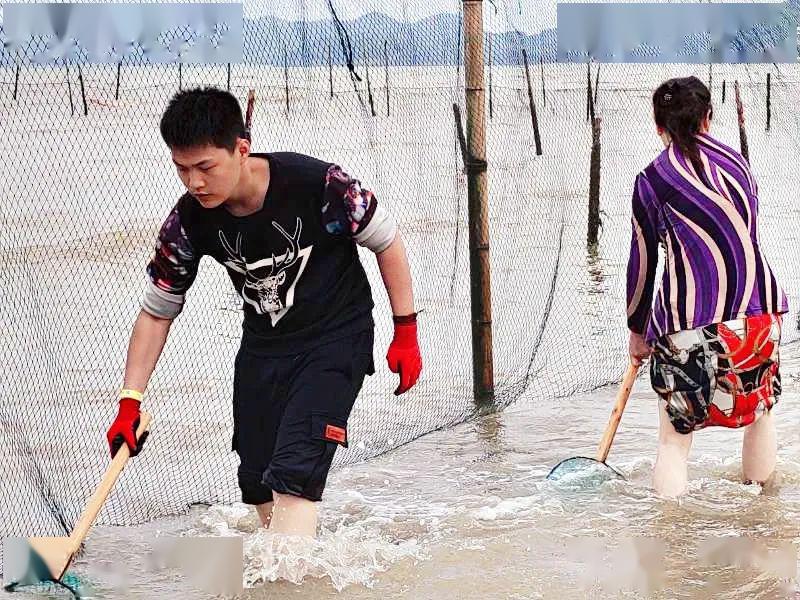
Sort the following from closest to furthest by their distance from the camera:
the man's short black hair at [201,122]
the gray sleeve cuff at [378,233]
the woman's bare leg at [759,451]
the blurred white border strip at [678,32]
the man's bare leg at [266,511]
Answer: the man's short black hair at [201,122]
the gray sleeve cuff at [378,233]
the man's bare leg at [266,511]
the woman's bare leg at [759,451]
the blurred white border strip at [678,32]

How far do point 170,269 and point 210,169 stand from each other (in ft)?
1.64

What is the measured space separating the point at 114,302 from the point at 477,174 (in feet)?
15.4

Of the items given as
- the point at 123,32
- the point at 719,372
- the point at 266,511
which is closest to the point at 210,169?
the point at 266,511

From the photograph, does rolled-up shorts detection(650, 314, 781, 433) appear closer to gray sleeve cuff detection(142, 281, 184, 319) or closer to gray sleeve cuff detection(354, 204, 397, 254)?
gray sleeve cuff detection(354, 204, 397, 254)

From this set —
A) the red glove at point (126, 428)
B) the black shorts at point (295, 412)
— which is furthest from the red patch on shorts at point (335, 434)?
the red glove at point (126, 428)

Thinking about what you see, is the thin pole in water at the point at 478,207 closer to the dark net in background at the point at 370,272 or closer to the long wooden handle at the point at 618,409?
the dark net in background at the point at 370,272

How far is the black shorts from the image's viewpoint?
363 cm

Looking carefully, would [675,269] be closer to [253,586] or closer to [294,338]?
[294,338]

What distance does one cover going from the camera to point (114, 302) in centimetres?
972

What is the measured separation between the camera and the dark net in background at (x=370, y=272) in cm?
561

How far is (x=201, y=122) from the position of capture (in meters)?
3.38

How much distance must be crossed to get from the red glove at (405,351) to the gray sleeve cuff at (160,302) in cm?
72

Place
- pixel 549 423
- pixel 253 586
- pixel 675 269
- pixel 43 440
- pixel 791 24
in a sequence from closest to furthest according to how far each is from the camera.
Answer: pixel 253 586, pixel 675 269, pixel 43 440, pixel 549 423, pixel 791 24

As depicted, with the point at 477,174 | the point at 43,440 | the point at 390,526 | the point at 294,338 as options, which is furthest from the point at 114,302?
the point at 294,338
